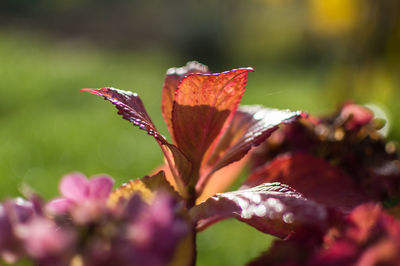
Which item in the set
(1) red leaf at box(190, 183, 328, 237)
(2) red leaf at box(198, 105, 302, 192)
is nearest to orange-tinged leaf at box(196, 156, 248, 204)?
(2) red leaf at box(198, 105, 302, 192)

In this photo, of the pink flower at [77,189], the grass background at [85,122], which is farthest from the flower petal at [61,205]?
the grass background at [85,122]

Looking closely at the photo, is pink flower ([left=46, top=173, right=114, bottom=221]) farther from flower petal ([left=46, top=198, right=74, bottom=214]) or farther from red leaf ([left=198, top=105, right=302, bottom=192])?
red leaf ([left=198, top=105, right=302, bottom=192])

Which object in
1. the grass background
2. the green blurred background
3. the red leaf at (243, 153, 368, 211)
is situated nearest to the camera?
the red leaf at (243, 153, 368, 211)

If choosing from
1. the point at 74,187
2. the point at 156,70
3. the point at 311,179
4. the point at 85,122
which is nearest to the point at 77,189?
the point at 74,187

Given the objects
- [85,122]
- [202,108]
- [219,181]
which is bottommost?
[85,122]

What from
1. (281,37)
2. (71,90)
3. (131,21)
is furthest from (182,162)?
(131,21)

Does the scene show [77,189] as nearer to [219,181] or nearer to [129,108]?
[129,108]

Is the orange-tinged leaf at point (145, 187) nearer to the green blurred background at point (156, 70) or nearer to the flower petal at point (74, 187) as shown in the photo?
the flower petal at point (74, 187)

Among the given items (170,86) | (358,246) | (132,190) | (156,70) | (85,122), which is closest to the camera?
(358,246)
